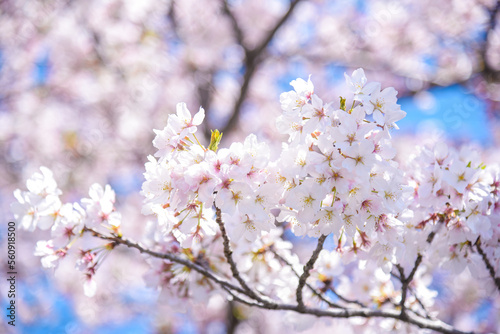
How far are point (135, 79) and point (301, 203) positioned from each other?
6.10 metres

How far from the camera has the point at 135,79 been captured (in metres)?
6.84

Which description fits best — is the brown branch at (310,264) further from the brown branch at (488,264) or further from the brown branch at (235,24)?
the brown branch at (235,24)

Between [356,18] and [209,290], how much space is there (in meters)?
6.98

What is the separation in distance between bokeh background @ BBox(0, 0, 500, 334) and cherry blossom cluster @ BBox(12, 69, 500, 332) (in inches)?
172

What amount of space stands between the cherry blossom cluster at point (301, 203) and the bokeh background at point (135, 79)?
436 cm

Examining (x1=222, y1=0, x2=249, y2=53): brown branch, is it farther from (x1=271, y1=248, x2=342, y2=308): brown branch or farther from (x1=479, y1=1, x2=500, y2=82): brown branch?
(x1=271, y1=248, x2=342, y2=308): brown branch

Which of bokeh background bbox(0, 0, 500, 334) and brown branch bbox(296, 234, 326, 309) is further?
bokeh background bbox(0, 0, 500, 334)

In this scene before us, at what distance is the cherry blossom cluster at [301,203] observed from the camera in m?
1.31

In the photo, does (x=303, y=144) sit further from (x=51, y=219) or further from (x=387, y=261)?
(x=51, y=219)

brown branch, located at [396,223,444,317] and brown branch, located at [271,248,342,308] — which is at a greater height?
brown branch, located at [396,223,444,317]

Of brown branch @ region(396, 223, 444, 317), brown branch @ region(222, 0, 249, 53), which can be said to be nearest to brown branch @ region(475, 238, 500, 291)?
brown branch @ region(396, 223, 444, 317)

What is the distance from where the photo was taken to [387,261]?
171 cm

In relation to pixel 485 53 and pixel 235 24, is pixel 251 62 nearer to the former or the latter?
pixel 235 24

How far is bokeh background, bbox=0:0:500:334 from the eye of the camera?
6391mm
